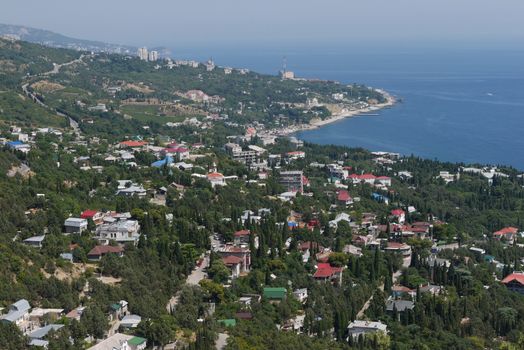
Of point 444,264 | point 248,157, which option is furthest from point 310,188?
point 444,264

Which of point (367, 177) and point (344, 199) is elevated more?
point (344, 199)

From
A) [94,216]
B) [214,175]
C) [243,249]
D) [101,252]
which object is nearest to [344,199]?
[214,175]

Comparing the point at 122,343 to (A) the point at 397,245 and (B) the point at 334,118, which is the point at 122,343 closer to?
(A) the point at 397,245

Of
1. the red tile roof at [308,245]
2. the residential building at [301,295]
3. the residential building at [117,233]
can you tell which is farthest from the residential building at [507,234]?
the residential building at [117,233]

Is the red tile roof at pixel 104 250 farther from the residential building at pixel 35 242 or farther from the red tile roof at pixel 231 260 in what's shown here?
the red tile roof at pixel 231 260

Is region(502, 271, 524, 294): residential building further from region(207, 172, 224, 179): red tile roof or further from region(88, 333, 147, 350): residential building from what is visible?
region(207, 172, 224, 179): red tile roof

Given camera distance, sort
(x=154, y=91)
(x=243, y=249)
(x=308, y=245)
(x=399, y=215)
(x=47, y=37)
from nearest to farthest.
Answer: (x=243, y=249) < (x=308, y=245) < (x=399, y=215) < (x=154, y=91) < (x=47, y=37)

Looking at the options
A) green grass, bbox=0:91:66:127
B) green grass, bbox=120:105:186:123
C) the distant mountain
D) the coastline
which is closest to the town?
green grass, bbox=0:91:66:127
